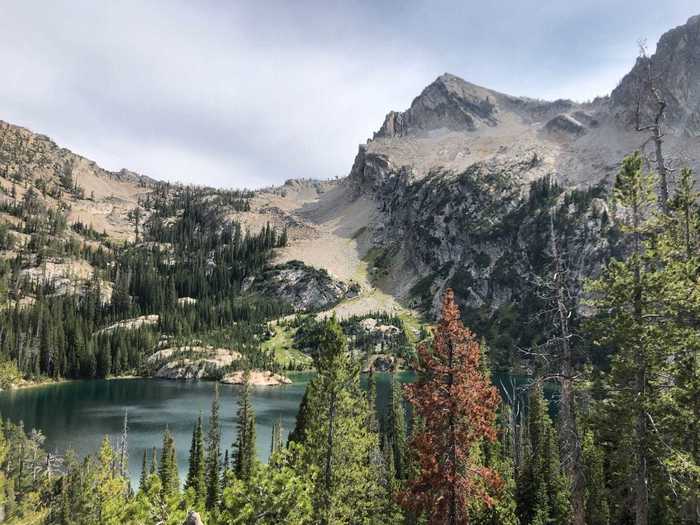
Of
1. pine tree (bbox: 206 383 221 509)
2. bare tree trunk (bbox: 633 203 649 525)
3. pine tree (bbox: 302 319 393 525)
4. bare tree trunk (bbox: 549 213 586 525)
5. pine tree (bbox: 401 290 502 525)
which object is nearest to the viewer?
bare tree trunk (bbox: 549 213 586 525)

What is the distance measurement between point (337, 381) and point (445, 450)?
37.9 ft

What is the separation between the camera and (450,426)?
26.9 m

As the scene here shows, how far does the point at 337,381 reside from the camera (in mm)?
36375

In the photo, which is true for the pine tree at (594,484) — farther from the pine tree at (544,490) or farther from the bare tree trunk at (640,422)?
the bare tree trunk at (640,422)

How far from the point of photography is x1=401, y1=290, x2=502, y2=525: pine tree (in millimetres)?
26516

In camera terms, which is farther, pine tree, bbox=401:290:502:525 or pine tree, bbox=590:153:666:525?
pine tree, bbox=401:290:502:525

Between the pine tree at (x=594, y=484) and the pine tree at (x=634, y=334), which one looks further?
the pine tree at (x=594, y=484)

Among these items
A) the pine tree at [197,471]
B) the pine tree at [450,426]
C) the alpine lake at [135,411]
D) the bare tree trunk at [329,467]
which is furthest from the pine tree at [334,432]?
the alpine lake at [135,411]

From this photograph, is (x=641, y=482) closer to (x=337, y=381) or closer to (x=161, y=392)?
(x=337, y=381)

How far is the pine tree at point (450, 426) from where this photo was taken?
26.5 metres

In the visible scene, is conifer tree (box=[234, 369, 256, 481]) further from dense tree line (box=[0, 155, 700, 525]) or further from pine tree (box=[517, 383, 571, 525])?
pine tree (box=[517, 383, 571, 525])

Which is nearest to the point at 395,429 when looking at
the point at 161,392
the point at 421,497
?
the point at 421,497

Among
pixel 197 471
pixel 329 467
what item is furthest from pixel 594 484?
pixel 197 471

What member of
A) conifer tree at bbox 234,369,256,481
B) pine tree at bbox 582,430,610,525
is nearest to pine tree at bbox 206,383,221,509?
conifer tree at bbox 234,369,256,481
